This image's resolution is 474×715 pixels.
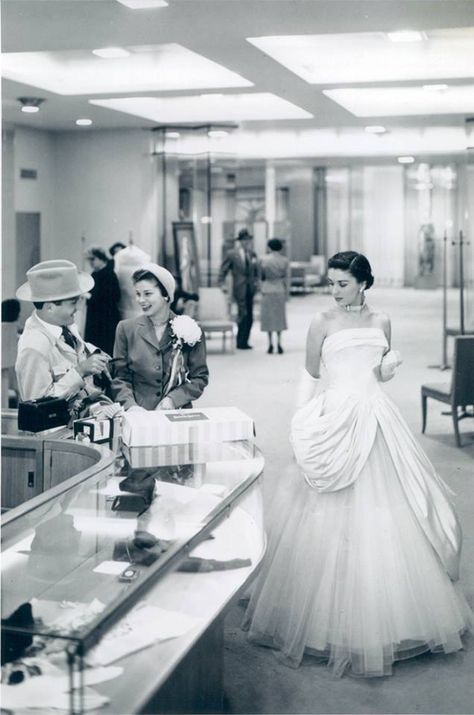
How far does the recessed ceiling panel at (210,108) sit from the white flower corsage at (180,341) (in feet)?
28.3

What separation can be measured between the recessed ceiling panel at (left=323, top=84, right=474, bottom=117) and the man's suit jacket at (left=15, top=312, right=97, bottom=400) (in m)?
8.61

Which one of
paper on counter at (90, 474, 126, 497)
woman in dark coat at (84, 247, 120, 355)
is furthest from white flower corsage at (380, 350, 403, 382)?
woman in dark coat at (84, 247, 120, 355)

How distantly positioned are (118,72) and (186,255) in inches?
187

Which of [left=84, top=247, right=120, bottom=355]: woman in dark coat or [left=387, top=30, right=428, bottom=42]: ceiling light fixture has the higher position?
[left=387, top=30, right=428, bottom=42]: ceiling light fixture

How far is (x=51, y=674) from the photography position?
246 cm

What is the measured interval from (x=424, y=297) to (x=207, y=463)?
933 inches

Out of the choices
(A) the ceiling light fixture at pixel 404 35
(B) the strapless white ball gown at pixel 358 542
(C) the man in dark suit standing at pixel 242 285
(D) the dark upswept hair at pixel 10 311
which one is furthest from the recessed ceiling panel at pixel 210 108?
(B) the strapless white ball gown at pixel 358 542

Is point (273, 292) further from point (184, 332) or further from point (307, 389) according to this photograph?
point (307, 389)

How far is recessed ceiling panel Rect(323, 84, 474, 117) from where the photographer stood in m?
13.0

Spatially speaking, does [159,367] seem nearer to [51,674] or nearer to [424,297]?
[51,674]

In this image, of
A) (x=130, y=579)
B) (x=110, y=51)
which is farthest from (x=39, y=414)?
(x=110, y=51)

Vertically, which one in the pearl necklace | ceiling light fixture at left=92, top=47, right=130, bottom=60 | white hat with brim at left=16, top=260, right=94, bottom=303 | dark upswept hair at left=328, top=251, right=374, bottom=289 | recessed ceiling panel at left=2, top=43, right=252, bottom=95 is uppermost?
recessed ceiling panel at left=2, top=43, right=252, bottom=95

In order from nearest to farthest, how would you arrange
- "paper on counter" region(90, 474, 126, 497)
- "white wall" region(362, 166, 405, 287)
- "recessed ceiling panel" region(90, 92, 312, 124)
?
1. "paper on counter" region(90, 474, 126, 497)
2. "recessed ceiling panel" region(90, 92, 312, 124)
3. "white wall" region(362, 166, 405, 287)

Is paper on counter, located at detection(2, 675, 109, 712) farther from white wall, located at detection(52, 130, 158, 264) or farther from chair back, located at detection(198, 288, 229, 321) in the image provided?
white wall, located at detection(52, 130, 158, 264)
